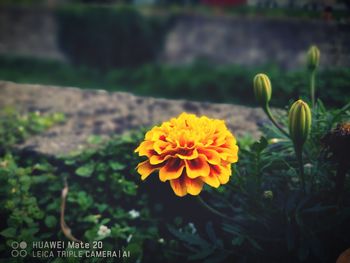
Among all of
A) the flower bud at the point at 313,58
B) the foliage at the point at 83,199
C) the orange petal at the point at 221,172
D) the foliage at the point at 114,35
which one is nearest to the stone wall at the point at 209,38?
the foliage at the point at 114,35

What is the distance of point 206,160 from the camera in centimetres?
106

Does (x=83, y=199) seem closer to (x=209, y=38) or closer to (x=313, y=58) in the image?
(x=313, y=58)

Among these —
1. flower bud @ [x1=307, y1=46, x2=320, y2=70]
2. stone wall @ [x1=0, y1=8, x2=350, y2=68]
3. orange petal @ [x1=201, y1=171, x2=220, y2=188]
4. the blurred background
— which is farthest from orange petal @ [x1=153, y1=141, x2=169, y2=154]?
stone wall @ [x1=0, y1=8, x2=350, y2=68]

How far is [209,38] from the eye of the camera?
7.55 m

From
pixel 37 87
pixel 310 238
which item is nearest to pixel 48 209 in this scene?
pixel 310 238

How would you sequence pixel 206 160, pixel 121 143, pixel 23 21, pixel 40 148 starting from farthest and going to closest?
pixel 23 21
pixel 40 148
pixel 121 143
pixel 206 160

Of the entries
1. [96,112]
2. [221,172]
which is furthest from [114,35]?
[221,172]

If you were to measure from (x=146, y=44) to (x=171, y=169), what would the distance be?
7.06 metres

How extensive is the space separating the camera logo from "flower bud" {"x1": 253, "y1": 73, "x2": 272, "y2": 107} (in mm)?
925

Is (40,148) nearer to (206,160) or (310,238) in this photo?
(206,160)

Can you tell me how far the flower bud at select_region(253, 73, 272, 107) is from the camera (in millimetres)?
1265

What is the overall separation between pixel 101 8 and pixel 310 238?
7.53 metres

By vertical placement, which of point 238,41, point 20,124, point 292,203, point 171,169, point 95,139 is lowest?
point 292,203

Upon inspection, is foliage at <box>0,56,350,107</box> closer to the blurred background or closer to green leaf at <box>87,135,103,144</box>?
the blurred background
